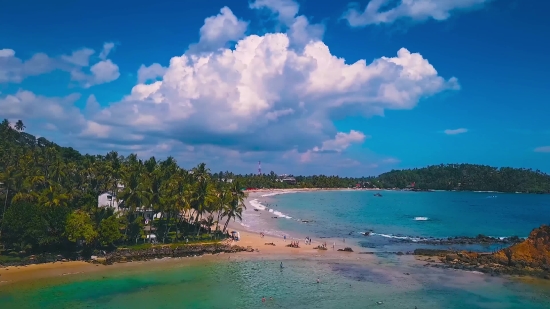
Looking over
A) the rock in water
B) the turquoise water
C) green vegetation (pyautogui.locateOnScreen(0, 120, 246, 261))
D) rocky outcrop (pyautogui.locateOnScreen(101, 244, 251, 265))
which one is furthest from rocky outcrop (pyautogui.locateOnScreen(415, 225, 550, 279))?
green vegetation (pyautogui.locateOnScreen(0, 120, 246, 261))

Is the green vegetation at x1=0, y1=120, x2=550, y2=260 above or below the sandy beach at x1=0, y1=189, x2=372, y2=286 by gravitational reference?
above

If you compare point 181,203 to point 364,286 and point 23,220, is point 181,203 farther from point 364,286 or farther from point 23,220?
point 364,286

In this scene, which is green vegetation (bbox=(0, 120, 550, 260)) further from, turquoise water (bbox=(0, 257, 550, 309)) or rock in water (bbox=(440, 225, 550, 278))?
rock in water (bbox=(440, 225, 550, 278))

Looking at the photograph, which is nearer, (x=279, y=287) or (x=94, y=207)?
(x=279, y=287)

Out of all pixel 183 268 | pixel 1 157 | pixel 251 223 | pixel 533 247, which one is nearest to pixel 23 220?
pixel 183 268

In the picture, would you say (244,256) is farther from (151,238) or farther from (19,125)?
(19,125)

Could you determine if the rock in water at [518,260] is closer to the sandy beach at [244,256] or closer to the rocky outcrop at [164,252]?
the sandy beach at [244,256]

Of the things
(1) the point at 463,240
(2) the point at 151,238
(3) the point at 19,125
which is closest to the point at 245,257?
(2) the point at 151,238

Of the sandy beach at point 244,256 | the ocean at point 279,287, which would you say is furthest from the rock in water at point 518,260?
the sandy beach at point 244,256
